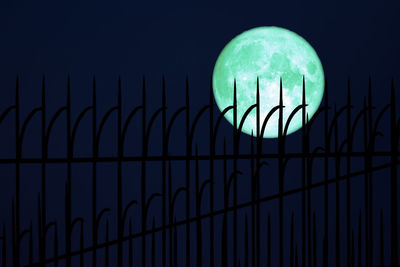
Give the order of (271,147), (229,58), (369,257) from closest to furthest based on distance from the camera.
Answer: (369,257) < (229,58) < (271,147)

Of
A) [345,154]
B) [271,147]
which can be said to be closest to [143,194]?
[345,154]

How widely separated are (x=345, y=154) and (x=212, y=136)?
1050mm

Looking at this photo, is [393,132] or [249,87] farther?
[249,87]

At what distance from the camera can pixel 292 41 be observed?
9.73 meters

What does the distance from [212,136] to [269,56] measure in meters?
5.71

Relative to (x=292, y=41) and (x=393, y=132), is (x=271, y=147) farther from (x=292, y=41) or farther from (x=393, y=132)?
(x=393, y=132)

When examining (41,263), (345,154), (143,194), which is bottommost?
(41,263)

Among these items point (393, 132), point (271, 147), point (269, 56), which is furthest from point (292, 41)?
point (393, 132)

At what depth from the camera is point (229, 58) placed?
10.0 m

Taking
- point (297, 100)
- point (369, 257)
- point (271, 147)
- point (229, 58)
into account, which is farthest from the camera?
point (271, 147)

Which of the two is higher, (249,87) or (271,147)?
(249,87)

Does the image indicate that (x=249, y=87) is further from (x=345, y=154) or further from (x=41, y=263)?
(x=41, y=263)

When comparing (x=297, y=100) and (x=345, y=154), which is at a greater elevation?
(x=297, y=100)

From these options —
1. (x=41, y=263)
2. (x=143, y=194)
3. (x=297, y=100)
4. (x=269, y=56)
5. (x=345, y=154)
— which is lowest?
(x=41, y=263)
